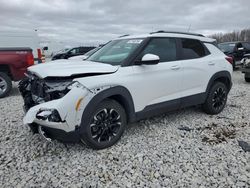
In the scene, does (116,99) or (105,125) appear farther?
(116,99)

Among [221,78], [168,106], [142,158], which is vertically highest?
[221,78]

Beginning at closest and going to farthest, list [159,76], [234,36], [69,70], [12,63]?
1. [69,70]
2. [159,76]
3. [12,63]
4. [234,36]

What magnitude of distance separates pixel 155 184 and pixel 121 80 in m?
1.44

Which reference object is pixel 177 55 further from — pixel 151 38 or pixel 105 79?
pixel 105 79

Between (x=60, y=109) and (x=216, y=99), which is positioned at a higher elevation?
(x=60, y=109)

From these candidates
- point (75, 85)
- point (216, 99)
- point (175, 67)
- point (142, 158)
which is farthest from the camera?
point (216, 99)

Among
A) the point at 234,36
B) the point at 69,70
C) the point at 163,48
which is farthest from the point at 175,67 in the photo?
the point at 234,36

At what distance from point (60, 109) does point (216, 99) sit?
3.48 meters

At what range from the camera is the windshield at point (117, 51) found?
3453mm

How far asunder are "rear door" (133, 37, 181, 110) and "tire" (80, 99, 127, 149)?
1.28ft

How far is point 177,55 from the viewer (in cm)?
394

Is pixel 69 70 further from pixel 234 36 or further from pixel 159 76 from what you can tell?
pixel 234 36

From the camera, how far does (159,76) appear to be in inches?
141

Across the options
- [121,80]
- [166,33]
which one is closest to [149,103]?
[121,80]
